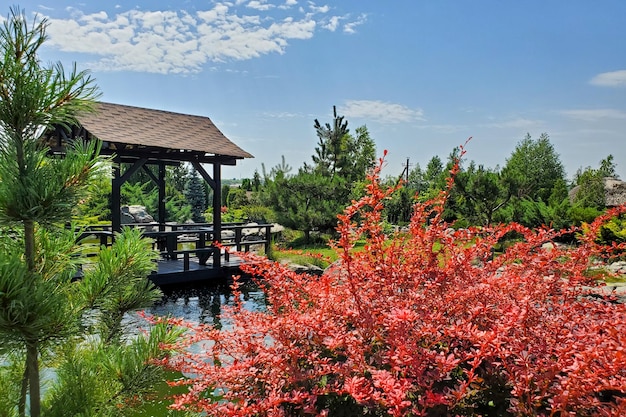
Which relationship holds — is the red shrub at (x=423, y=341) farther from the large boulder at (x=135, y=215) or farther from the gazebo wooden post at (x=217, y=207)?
the large boulder at (x=135, y=215)

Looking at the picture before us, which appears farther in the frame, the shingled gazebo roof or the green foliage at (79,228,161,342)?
the shingled gazebo roof

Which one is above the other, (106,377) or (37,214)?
(37,214)

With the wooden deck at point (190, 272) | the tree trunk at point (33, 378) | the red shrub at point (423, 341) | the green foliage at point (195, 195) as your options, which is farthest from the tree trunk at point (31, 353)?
the green foliage at point (195, 195)

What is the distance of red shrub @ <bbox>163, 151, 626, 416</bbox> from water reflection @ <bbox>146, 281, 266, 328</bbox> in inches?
197

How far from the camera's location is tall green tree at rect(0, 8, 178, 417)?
1.33 m

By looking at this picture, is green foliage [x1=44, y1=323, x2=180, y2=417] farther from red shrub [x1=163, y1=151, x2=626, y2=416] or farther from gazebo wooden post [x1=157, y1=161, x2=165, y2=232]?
gazebo wooden post [x1=157, y1=161, x2=165, y2=232]

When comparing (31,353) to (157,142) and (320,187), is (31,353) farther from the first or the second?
(320,187)

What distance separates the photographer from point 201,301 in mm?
7941

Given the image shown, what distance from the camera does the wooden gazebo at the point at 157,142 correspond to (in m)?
8.09

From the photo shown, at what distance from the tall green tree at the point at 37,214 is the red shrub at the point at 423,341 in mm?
519

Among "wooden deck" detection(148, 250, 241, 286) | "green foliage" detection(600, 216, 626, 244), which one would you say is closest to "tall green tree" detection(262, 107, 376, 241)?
"wooden deck" detection(148, 250, 241, 286)

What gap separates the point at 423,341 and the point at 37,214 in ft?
4.85

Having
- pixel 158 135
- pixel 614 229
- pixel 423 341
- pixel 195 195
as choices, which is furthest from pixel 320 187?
pixel 423 341

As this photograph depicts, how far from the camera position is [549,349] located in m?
1.58
